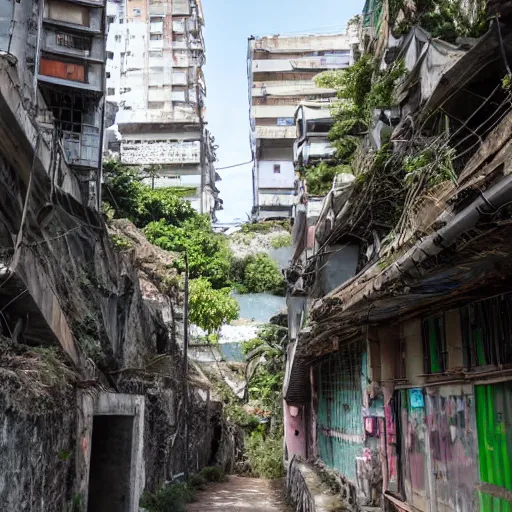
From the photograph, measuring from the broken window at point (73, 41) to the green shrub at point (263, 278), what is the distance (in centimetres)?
2109

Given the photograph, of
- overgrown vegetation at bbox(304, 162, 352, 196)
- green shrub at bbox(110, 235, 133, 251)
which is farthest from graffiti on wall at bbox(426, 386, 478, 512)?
green shrub at bbox(110, 235, 133, 251)

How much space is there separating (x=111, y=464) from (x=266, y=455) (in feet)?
49.6

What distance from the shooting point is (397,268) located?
462cm

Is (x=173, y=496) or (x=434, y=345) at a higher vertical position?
(x=434, y=345)

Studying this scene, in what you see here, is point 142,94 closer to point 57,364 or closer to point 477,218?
point 57,364

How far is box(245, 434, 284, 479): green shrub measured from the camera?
2317 centimetres

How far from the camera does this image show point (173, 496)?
13.5 metres

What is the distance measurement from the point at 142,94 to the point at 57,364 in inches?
1895

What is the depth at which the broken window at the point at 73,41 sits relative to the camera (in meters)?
19.1

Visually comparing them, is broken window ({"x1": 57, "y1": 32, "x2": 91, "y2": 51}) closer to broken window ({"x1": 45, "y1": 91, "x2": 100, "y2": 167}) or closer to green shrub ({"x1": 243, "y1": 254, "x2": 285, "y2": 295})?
broken window ({"x1": 45, "y1": 91, "x2": 100, "y2": 167})

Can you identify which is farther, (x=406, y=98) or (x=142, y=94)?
(x=142, y=94)

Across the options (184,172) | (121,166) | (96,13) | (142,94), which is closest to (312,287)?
(96,13)

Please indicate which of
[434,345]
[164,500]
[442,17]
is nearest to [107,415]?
[164,500]

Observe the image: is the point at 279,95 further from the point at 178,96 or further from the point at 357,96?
the point at 357,96
